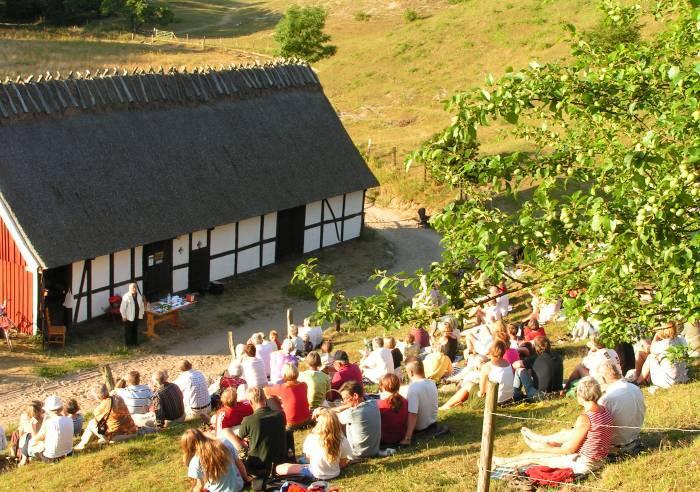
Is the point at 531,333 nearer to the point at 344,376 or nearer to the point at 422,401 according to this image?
the point at 344,376

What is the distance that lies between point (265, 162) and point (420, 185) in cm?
972

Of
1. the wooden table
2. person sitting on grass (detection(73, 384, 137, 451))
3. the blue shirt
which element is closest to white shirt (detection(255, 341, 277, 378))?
person sitting on grass (detection(73, 384, 137, 451))

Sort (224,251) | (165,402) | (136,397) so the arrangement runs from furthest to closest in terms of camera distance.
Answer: (224,251)
(136,397)
(165,402)

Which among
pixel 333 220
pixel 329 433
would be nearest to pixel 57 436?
pixel 329 433

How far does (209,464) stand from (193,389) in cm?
454

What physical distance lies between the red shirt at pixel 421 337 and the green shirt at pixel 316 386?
415cm

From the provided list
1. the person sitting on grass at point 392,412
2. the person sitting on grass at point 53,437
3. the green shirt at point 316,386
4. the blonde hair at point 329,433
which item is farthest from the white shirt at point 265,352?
the blonde hair at point 329,433

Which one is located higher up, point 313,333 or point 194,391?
point 194,391

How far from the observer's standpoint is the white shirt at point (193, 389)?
14.9m

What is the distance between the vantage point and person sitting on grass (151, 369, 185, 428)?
14617mm

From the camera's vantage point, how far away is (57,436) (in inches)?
527

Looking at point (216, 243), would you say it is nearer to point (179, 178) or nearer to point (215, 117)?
point (179, 178)

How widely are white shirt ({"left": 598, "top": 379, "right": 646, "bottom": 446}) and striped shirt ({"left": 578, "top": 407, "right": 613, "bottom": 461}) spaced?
9.3 inches

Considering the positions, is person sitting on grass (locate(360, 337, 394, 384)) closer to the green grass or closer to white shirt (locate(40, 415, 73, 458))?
white shirt (locate(40, 415, 73, 458))
